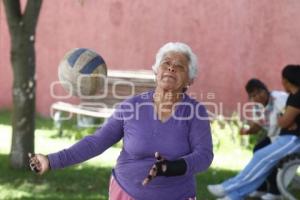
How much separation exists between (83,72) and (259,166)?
7.11 feet

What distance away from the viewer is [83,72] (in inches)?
199

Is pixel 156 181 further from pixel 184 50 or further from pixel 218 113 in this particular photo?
pixel 218 113

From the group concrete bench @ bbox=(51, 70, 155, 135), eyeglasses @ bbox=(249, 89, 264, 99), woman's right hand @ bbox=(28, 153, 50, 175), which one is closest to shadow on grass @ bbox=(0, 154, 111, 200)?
eyeglasses @ bbox=(249, 89, 264, 99)

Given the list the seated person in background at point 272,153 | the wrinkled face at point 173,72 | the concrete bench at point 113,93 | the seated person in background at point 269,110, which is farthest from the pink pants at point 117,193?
the concrete bench at point 113,93

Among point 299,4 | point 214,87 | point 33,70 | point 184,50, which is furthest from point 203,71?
point 184,50

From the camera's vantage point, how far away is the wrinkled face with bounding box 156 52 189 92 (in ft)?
11.1

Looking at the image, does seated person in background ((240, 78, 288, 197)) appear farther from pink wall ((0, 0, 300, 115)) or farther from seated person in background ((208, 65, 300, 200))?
pink wall ((0, 0, 300, 115))

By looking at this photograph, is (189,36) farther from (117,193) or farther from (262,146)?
(117,193)

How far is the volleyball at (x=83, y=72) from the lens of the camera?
5.03 metres

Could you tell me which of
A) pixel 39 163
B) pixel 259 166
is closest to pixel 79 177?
pixel 259 166

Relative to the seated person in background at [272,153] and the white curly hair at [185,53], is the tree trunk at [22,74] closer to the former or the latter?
the seated person in background at [272,153]

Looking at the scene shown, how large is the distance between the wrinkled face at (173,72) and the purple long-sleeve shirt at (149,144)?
0.30 feet

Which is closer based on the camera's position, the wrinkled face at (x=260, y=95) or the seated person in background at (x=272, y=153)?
the seated person in background at (x=272, y=153)

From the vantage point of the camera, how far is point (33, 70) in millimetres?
7109
